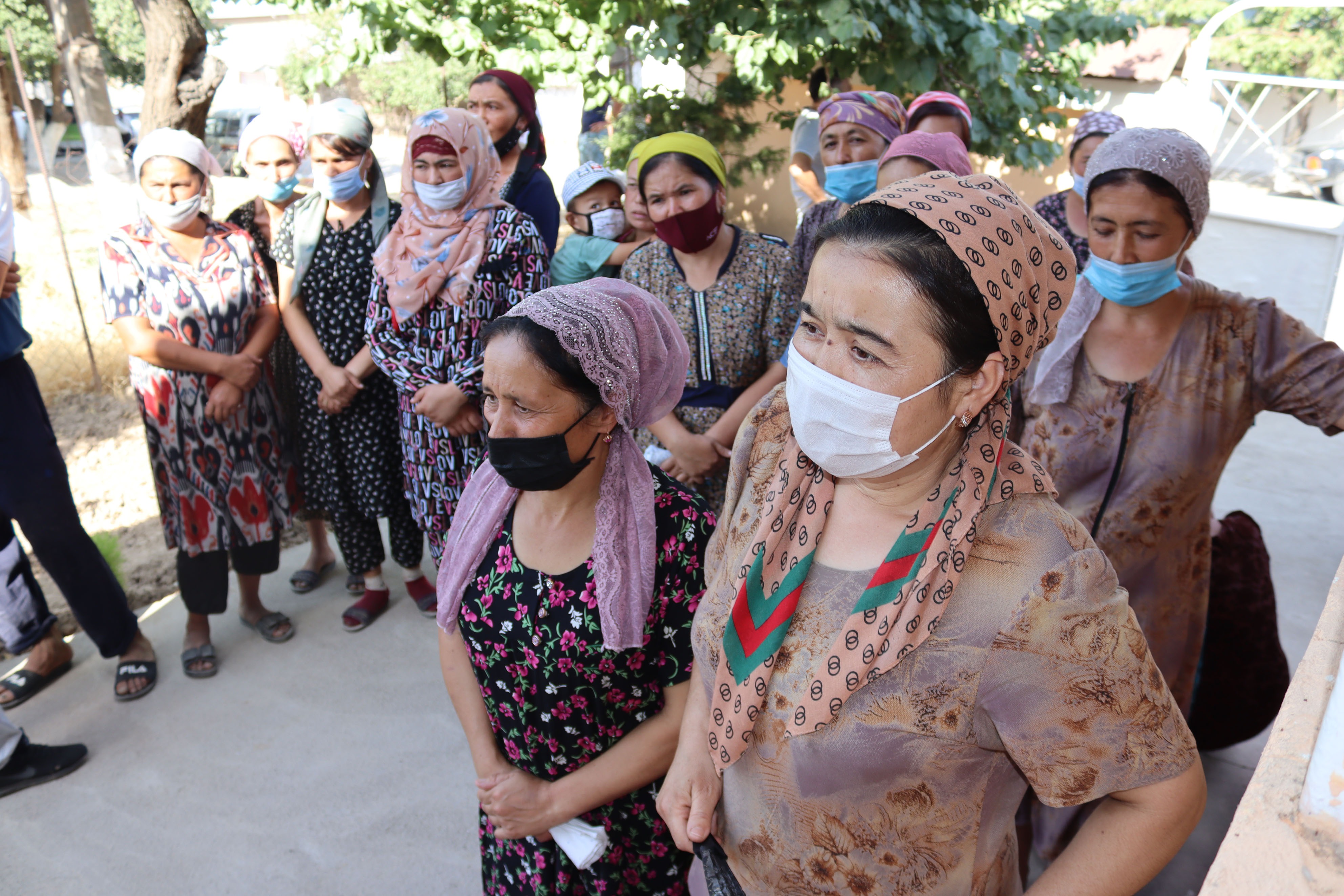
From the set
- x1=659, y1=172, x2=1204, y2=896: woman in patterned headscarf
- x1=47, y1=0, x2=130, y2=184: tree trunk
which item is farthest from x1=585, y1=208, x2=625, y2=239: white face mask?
x1=47, y1=0, x2=130, y2=184: tree trunk

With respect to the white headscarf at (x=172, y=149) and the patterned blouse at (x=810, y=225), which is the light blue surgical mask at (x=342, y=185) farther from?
the patterned blouse at (x=810, y=225)

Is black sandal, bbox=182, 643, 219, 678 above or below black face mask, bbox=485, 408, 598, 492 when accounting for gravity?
below

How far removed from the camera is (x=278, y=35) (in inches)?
1527

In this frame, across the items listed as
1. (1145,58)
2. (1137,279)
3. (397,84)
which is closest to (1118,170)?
(1137,279)

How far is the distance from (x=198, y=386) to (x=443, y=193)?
1.26 m

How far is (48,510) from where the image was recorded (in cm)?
322

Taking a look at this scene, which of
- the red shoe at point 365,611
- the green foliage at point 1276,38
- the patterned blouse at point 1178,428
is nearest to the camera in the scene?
the patterned blouse at point 1178,428

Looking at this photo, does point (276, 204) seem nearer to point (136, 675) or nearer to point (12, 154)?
point (136, 675)

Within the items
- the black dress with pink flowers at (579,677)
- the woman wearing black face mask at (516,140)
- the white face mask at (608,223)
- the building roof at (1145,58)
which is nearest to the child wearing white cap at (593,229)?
the white face mask at (608,223)

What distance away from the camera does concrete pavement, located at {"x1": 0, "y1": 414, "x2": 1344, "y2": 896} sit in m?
2.71

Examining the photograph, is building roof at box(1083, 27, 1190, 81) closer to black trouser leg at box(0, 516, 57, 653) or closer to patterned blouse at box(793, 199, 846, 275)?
patterned blouse at box(793, 199, 846, 275)

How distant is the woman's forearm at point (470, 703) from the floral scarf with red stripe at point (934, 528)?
0.66m

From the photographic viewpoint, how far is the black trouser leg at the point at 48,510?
3104 mm

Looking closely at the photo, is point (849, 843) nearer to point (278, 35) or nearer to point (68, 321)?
point (68, 321)
